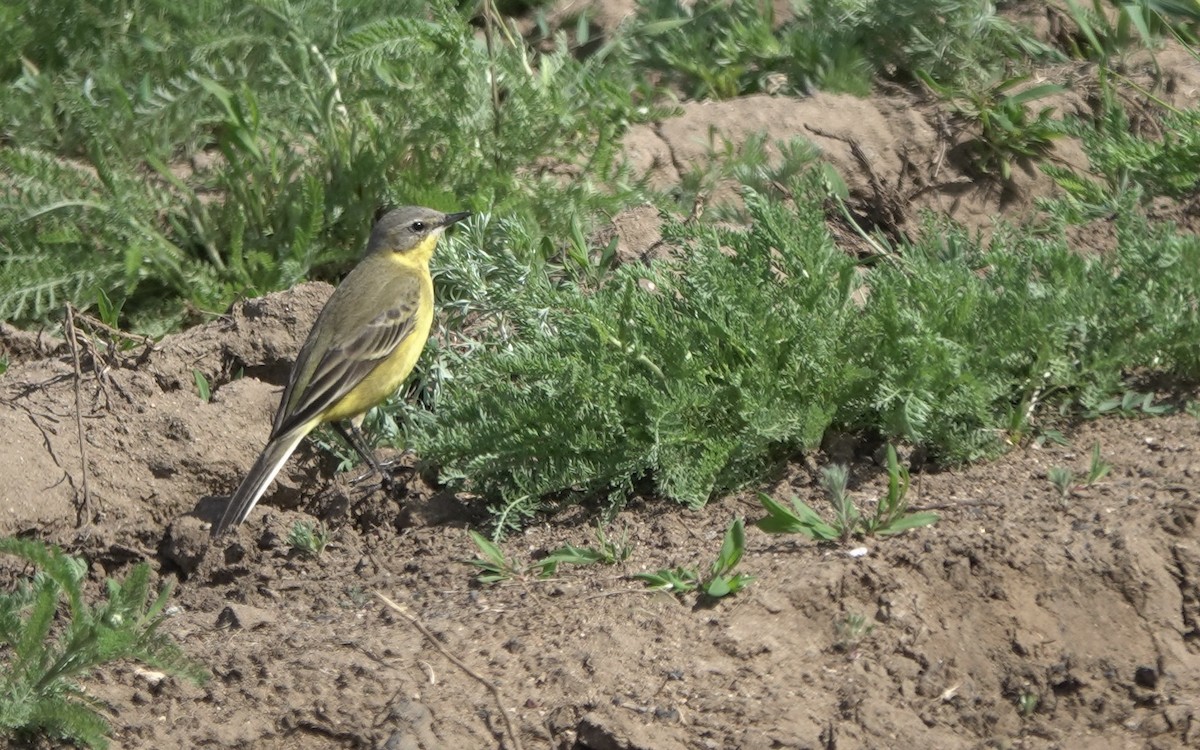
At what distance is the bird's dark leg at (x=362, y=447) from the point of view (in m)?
6.55

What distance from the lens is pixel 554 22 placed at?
10406 millimetres

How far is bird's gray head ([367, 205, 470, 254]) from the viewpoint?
25.5 feet

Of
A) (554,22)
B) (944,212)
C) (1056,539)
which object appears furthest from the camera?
(554,22)

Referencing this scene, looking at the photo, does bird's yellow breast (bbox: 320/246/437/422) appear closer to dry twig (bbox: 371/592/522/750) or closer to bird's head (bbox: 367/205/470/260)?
bird's head (bbox: 367/205/470/260)

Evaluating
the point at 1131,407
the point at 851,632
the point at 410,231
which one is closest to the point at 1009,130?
the point at 1131,407

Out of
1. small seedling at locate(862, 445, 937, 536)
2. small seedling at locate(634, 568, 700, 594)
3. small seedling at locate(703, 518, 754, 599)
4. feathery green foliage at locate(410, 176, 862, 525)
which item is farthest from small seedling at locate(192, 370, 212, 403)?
small seedling at locate(862, 445, 937, 536)

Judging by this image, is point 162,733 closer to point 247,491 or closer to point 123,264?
point 247,491

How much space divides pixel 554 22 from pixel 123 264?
3.68 metres

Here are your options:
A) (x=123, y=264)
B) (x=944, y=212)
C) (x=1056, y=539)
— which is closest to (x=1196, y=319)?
(x=1056, y=539)

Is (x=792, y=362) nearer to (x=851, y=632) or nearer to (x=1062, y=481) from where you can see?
(x=1062, y=481)

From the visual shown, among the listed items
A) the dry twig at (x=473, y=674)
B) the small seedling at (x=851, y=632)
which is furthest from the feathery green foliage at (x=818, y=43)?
the dry twig at (x=473, y=674)

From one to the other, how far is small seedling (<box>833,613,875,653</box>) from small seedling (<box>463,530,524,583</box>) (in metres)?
1.27

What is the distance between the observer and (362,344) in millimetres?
7246

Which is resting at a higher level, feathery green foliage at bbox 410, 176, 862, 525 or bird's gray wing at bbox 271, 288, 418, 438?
feathery green foliage at bbox 410, 176, 862, 525
